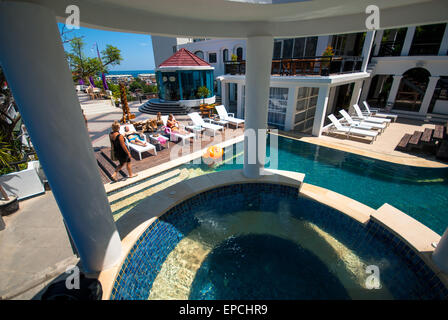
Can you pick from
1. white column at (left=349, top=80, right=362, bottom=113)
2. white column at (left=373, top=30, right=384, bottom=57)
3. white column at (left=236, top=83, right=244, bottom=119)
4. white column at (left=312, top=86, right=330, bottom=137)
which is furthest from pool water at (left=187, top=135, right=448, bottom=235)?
white column at (left=373, top=30, right=384, bottom=57)

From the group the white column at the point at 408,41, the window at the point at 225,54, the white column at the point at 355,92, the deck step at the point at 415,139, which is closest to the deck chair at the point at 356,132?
the deck step at the point at 415,139

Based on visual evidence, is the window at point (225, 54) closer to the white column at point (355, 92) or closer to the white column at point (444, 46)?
the white column at point (355, 92)

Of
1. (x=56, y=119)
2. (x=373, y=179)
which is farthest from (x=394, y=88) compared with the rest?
(x=56, y=119)

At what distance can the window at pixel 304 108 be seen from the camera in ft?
37.2

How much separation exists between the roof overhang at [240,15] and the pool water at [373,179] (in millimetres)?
4155

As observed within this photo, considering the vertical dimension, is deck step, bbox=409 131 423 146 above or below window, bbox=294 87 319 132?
below

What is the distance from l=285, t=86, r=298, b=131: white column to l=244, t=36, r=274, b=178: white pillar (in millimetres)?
6356

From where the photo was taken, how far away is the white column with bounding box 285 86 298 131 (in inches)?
419

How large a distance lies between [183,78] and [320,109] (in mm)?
11856

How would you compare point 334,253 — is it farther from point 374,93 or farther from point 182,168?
point 374,93

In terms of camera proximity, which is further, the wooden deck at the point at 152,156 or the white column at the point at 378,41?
the white column at the point at 378,41

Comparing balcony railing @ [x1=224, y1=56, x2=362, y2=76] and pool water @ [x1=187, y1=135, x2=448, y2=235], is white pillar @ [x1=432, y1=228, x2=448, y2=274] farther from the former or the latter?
balcony railing @ [x1=224, y1=56, x2=362, y2=76]
